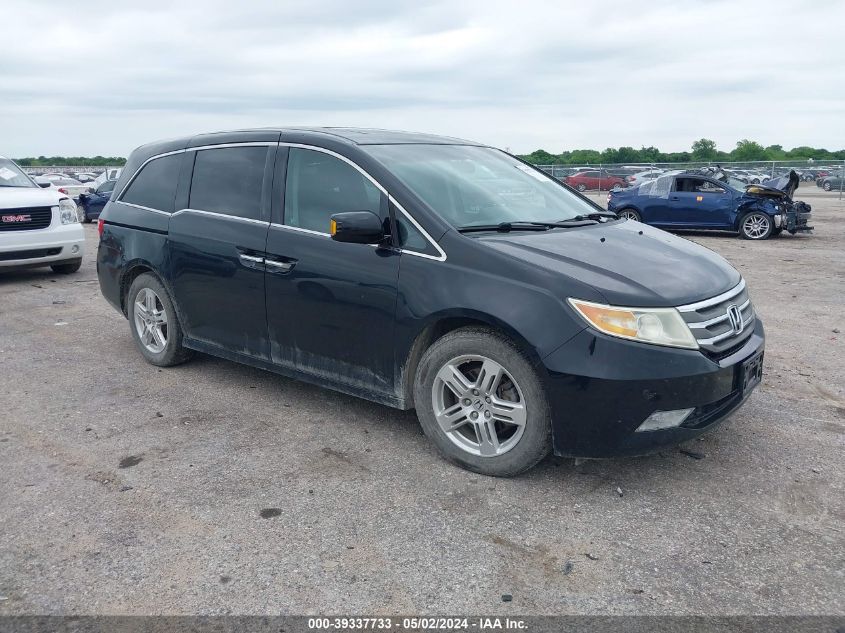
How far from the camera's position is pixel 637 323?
354 cm

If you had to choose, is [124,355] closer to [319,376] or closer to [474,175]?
[319,376]

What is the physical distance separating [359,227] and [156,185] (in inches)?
96.2

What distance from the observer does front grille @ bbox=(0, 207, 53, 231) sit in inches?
377

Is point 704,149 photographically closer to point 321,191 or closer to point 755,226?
point 755,226

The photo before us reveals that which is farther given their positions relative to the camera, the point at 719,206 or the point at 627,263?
the point at 719,206

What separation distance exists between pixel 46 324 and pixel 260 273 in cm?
395

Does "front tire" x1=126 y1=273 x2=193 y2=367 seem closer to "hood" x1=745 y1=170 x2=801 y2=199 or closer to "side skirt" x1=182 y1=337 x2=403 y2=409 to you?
"side skirt" x1=182 y1=337 x2=403 y2=409

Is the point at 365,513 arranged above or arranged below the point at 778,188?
below

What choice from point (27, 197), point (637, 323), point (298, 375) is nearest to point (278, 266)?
point (298, 375)

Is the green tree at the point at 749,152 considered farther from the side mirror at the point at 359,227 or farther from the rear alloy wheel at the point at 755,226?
the side mirror at the point at 359,227

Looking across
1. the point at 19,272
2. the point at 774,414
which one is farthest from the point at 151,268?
the point at 19,272

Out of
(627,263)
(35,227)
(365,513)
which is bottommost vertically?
(365,513)

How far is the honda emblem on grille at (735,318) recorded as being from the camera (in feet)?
12.9

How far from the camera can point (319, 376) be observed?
460 cm
